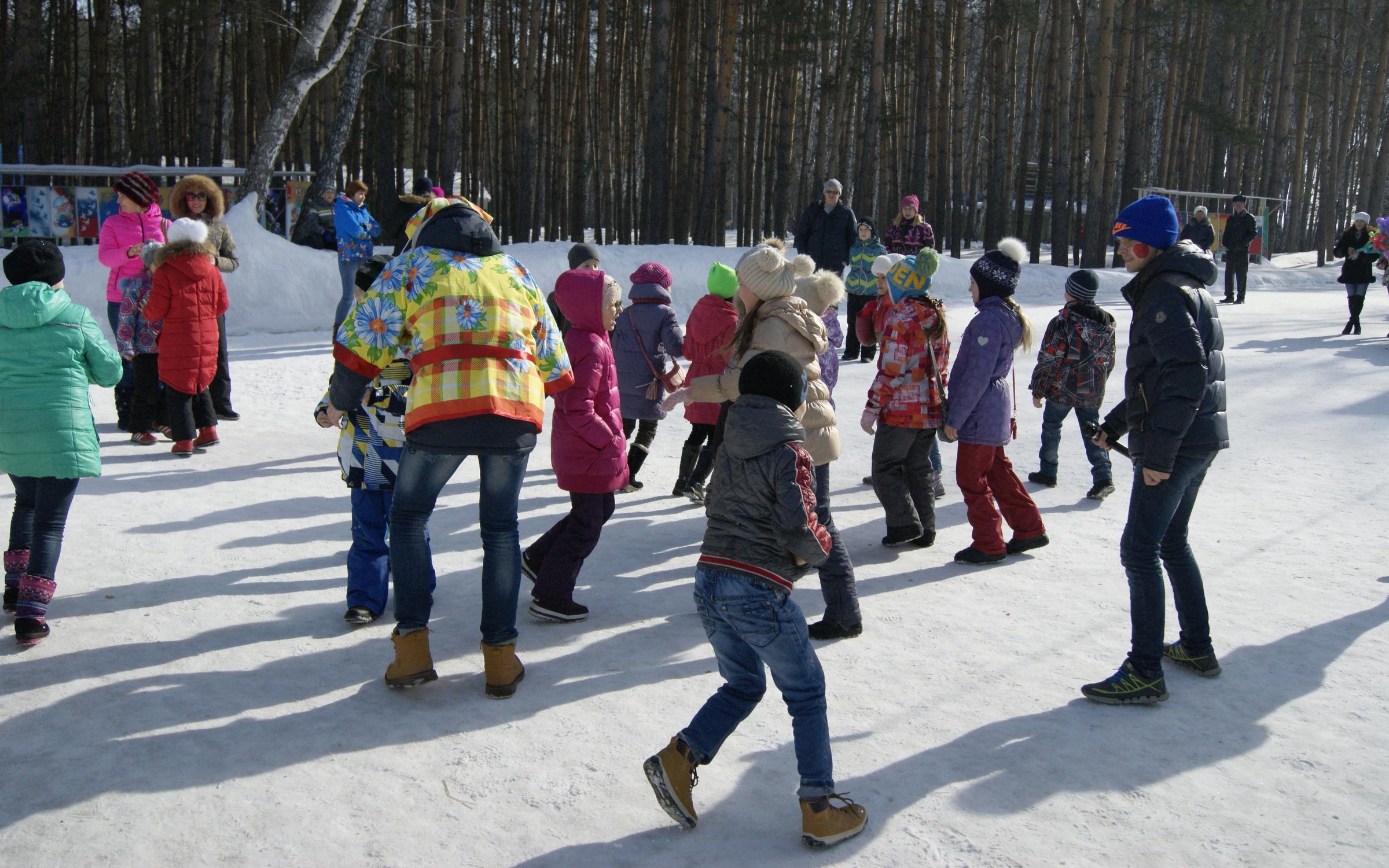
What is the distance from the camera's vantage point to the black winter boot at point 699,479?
6.64 metres

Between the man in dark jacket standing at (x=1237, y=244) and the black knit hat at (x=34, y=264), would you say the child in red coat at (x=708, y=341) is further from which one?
the man in dark jacket standing at (x=1237, y=244)

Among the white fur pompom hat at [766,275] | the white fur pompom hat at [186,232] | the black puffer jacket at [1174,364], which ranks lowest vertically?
the black puffer jacket at [1174,364]

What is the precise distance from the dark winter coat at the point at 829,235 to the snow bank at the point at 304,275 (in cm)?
280

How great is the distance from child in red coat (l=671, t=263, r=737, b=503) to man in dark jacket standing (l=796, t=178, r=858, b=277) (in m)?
5.98

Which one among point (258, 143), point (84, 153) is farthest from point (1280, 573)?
point (84, 153)

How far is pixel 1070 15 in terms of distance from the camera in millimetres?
24688

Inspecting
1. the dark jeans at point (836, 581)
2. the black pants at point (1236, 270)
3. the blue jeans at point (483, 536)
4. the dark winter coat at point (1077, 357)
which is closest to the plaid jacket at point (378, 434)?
the blue jeans at point (483, 536)

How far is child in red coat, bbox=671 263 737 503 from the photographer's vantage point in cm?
624

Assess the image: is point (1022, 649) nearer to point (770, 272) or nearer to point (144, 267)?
point (770, 272)

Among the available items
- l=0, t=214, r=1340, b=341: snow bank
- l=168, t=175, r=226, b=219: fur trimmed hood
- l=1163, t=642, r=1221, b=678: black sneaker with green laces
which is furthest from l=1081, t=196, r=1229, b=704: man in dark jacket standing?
l=0, t=214, r=1340, b=341: snow bank

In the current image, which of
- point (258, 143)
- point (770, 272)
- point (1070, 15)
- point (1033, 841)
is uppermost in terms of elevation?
point (1070, 15)

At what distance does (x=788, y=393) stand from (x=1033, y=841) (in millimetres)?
1442

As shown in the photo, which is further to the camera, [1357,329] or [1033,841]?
[1357,329]

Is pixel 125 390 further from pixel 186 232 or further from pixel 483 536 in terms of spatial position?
pixel 483 536
